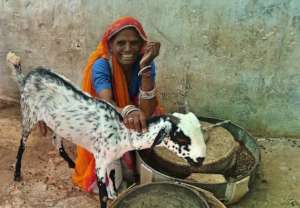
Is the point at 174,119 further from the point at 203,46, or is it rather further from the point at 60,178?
the point at 60,178

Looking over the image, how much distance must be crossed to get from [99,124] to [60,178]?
3.22 feet

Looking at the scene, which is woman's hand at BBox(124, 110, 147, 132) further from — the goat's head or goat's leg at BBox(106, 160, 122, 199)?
goat's leg at BBox(106, 160, 122, 199)

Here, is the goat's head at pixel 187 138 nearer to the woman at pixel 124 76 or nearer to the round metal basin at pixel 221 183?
the woman at pixel 124 76

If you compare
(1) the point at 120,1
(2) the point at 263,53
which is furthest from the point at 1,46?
(2) the point at 263,53

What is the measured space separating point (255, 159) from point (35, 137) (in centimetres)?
209

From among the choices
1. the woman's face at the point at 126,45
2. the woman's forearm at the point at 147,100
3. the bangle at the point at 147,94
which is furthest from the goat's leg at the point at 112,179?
the woman's face at the point at 126,45

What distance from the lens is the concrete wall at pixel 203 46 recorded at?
153 inches

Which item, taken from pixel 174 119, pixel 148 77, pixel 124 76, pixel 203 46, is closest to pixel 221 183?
pixel 174 119

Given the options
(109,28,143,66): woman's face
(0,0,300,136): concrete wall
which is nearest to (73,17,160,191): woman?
(109,28,143,66): woman's face

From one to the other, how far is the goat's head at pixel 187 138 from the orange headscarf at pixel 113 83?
621 millimetres

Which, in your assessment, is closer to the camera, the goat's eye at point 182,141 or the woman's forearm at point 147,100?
the goat's eye at point 182,141

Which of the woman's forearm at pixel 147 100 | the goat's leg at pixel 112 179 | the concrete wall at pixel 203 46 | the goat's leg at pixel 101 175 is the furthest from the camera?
the concrete wall at pixel 203 46

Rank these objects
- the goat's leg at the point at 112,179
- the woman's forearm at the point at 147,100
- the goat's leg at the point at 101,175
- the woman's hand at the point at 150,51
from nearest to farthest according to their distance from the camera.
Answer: the woman's hand at the point at 150,51 < the woman's forearm at the point at 147,100 < the goat's leg at the point at 101,175 < the goat's leg at the point at 112,179

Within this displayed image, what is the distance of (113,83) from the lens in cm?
338
